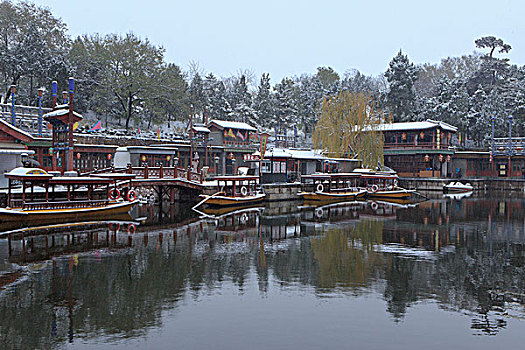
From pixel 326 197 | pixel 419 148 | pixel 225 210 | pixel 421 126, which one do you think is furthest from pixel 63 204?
pixel 421 126

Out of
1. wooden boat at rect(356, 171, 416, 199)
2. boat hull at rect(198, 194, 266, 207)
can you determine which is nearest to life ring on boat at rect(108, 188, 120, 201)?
boat hull at rect(198, 194, 266, 207)

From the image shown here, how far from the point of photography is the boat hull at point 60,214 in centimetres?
2359

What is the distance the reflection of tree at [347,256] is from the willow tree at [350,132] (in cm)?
2693

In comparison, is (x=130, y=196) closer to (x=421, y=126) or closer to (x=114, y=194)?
(x=114, y=194)

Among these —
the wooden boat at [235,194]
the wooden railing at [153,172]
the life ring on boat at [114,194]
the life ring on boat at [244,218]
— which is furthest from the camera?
the wooden boat at [235,194]

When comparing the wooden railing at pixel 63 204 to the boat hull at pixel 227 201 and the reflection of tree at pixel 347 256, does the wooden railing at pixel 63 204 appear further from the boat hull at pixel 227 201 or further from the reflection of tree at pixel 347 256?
the reflection of tree at pixel 347 256

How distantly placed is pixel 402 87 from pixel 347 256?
60.4 meters

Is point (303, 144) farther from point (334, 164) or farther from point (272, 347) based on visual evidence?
point (272, 347)

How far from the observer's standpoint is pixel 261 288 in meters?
14.4

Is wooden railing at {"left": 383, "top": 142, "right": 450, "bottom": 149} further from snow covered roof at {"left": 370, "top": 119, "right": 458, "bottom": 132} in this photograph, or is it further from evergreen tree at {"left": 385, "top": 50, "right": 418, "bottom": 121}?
evergreen tree at {"left": 385, "top": 50, "right": 418, "bottom": 121}

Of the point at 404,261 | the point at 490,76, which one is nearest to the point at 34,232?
the point at 404,261

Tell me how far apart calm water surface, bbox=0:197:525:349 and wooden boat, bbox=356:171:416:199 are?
67.9 ft

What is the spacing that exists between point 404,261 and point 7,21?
5462cm

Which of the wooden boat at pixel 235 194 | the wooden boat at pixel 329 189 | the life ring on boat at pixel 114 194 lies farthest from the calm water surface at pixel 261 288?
the wooden boat at pixel 329 189
